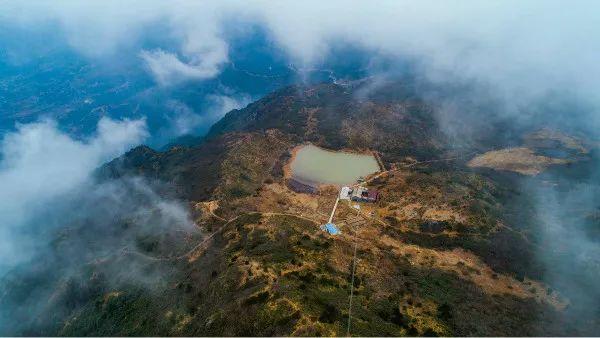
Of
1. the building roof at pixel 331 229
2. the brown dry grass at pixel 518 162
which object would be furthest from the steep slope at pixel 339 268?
the brown dry grass at pixel 518 162

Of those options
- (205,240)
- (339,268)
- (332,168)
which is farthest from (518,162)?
(205,240)

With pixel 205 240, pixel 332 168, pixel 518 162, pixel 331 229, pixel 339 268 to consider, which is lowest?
pixel 518 162

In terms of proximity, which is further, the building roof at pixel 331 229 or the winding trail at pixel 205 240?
the winding trail at pixel 205 240

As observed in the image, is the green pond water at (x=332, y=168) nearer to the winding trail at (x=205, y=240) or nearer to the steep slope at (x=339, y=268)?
the steep slope at (x=339, y=268)

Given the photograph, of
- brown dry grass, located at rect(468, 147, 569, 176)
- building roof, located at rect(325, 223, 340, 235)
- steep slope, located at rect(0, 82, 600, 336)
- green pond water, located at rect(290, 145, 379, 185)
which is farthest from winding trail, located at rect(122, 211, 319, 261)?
brown dry grass, located at rect(468, 147, 569, 176)

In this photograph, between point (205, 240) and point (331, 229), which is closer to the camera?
point (331, 229)

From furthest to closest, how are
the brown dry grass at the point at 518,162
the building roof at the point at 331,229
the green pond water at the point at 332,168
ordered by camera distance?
the brown dry grass at the point at 518,162 < the green pond water at the point at 332,168 < the building roof at the point at 331,229

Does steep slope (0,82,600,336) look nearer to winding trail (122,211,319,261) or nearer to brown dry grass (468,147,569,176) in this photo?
winding trail (122,211,319,261)

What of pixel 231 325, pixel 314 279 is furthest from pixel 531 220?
pixel 231 325

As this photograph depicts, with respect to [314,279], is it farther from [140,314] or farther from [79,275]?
[79,275]

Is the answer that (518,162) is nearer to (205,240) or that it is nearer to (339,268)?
(339,268)
